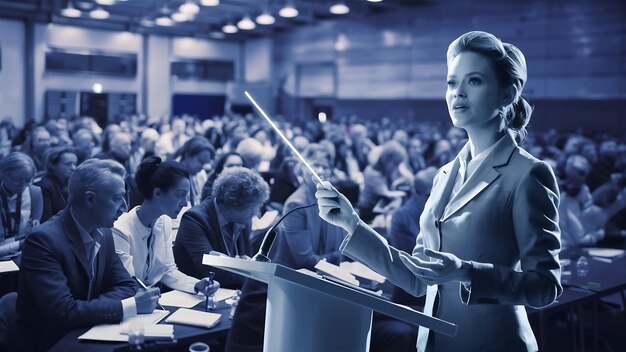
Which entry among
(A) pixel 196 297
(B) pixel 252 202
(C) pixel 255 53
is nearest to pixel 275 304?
(A) pixel 196 297

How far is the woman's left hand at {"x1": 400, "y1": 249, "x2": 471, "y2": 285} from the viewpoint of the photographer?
124 centimetres

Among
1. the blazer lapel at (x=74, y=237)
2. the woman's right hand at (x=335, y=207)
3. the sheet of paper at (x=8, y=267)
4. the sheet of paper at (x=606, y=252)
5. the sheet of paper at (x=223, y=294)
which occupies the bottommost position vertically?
the sheet of paper at (x=606, y=252)

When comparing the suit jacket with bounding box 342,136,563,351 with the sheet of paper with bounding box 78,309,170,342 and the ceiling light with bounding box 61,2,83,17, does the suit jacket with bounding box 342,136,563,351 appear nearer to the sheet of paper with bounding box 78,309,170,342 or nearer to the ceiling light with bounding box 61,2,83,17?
the sheet of paper with bounding box 78,309,170,342

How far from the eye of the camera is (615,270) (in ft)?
14.6

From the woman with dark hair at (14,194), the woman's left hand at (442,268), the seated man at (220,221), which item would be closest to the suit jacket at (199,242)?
the seated man at (220,221)

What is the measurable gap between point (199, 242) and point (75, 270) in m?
1.12

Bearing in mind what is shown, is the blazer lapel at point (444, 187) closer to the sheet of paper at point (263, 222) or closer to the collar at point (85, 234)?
the collar at point (85, 234)

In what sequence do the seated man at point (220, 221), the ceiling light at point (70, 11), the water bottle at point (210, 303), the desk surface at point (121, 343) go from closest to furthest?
1. the desk surface at point (121, 343)
2. the water bottle at point (210, 303)
3. the seated man at point (220, 221)
4. the ceiling light at point (70, 11)

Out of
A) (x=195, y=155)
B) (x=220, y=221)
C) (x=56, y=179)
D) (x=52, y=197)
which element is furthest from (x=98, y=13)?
(x=220, y=221)

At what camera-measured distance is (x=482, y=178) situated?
142 cm

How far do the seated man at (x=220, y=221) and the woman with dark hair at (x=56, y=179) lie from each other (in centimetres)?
198

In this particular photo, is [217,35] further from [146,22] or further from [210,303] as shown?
[210,303]

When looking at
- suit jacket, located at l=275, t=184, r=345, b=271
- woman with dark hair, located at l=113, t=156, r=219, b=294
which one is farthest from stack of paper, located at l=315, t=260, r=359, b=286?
woman with dark hair, located at l=113, t=156, r=219, b=294

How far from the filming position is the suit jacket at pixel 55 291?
2.58 metres
